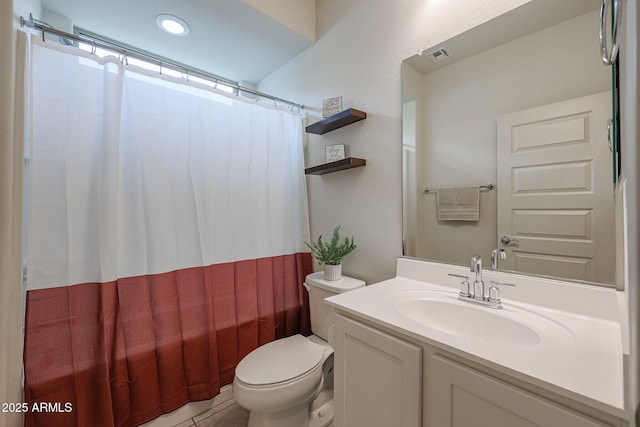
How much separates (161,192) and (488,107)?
5.48 ft

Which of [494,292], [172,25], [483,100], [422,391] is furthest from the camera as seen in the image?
[172,25]

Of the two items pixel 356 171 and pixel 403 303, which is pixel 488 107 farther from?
pixel 403 303

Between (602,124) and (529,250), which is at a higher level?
(602,124)

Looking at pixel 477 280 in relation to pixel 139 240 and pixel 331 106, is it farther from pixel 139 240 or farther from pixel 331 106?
pixel 139 240

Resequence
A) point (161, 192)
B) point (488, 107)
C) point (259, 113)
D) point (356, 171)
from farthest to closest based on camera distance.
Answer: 1. point (259, 113)
2. point (356, 171)
3. point (161, 192)
4. point (488, 107)

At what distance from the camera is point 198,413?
148 centimetres

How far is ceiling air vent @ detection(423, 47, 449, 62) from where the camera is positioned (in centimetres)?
125

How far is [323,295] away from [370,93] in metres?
1.28

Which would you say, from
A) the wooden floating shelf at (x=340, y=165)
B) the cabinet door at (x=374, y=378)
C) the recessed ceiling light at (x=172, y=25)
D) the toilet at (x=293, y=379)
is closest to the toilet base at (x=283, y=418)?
the toilet at (x=293, y=379)

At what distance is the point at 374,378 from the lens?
35.4 inches

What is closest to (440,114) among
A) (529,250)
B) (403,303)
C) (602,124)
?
(602,124)

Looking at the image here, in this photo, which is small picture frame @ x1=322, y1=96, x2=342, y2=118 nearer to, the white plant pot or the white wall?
the white wall

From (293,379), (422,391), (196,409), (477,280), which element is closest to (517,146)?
(477,280)

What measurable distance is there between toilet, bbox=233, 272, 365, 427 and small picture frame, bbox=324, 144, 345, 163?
2.61ft
